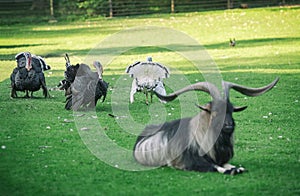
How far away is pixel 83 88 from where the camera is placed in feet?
34.6

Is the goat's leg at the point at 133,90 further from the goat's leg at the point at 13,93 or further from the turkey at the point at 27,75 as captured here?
the goat's leg at the point at 13,93

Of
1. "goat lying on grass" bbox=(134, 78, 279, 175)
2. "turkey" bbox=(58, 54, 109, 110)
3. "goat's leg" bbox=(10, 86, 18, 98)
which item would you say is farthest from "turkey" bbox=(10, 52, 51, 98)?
"goat lying on grass" bbox=(134, 78, 279, 175)

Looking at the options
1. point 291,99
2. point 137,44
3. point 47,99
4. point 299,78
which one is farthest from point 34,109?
point 137,44

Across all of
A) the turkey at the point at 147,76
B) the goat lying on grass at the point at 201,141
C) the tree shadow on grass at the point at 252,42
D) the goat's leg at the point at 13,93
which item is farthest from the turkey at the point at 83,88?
the tree shadow on grass at the point at 252,42

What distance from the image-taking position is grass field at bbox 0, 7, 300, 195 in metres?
6.38

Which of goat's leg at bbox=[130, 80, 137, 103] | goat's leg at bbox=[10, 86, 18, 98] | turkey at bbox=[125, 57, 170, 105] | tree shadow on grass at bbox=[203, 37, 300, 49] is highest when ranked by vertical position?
turkey at bbox=[125, 57, 170, 105]

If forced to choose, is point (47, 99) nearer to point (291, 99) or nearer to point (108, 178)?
point (291, 99)

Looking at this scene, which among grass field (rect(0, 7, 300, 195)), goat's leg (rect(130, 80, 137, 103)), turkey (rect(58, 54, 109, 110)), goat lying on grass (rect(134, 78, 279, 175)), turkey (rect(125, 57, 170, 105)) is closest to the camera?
grass field (rect(0, 7, 300, 195))

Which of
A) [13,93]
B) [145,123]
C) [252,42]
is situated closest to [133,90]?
[145,123]

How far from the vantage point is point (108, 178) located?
669 centimetres

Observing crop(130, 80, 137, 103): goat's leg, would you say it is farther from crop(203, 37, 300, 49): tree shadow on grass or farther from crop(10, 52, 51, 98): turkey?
crop(203, 37, 300, 49): tree shadow on grass

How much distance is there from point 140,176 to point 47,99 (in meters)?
5.52

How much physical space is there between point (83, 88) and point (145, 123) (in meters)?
1.44

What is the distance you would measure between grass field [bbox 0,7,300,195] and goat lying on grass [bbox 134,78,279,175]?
146mm
